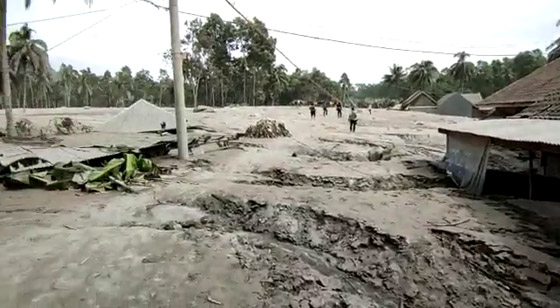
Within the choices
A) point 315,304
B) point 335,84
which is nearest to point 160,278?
point 315,304

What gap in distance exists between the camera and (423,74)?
59.7 m

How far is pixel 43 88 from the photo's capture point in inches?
2178

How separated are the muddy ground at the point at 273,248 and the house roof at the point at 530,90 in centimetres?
675

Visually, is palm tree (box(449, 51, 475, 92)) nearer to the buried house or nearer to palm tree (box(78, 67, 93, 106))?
the buried house

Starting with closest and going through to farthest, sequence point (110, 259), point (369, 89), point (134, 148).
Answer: point (110, 259) → point (134, 148) → point (369, 89)

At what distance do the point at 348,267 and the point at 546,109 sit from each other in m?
8.76

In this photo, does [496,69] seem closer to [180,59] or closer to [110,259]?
[180,59]

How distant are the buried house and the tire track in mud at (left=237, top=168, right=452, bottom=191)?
62 centimetres

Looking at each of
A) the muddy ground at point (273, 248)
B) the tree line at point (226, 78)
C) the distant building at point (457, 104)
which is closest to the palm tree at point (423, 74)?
the tree line at point (226, 78)

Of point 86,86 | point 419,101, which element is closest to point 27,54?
point 86,86

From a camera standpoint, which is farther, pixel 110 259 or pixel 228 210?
pixel 228 210

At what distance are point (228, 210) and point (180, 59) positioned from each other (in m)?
6.45

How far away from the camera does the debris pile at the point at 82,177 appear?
8.68 metres

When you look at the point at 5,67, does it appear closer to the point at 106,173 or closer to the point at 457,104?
the point at 106,173
